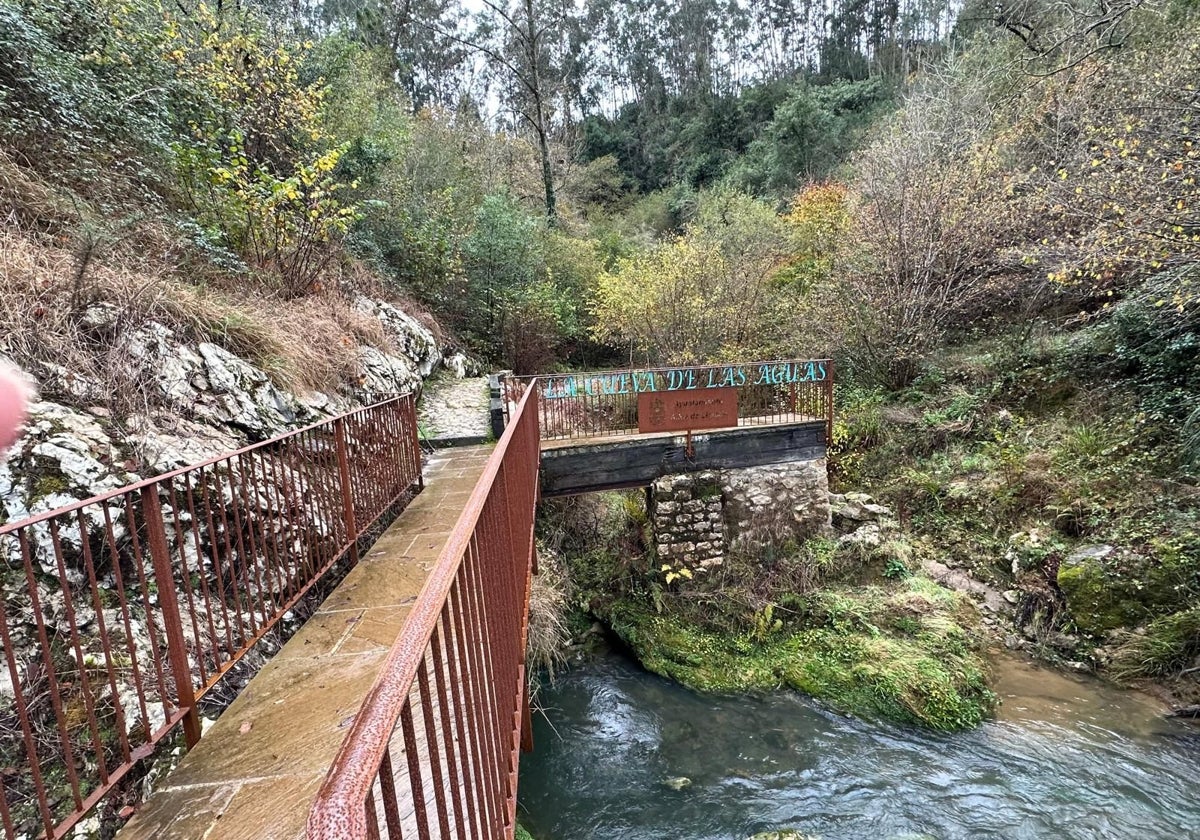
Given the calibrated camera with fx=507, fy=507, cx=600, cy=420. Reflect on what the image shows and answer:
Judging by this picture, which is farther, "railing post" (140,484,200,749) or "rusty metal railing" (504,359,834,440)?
"rusty metal railing" (504,359,834,440)

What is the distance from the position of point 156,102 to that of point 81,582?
6.42m

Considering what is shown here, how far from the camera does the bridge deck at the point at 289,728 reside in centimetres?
187

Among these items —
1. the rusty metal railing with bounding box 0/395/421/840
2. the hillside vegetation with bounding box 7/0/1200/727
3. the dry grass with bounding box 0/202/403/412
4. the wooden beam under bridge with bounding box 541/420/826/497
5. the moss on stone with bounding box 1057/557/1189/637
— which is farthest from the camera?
the wooden beam under bridge with bounding box 541/420/826/497

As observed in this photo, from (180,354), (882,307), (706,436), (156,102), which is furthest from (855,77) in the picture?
(180,354)

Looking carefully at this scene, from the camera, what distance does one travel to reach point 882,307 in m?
10.0

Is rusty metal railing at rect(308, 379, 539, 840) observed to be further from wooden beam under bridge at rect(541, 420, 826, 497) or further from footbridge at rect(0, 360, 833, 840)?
wooden beam under bridge at rect(541, 420, 826, 497)

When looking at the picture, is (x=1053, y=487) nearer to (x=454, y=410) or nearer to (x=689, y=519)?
(x=689, y=519)

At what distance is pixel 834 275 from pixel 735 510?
263 inches

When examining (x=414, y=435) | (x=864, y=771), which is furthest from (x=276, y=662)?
(x=864, y=771)

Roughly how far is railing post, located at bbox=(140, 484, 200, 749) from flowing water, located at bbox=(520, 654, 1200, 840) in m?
3.55

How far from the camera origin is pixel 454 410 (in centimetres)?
902

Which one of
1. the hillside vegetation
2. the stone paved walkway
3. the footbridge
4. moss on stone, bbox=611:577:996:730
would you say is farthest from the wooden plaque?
the footbridge

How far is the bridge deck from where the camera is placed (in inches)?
73.7

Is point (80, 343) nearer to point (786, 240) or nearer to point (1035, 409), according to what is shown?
point (1035, 409)
